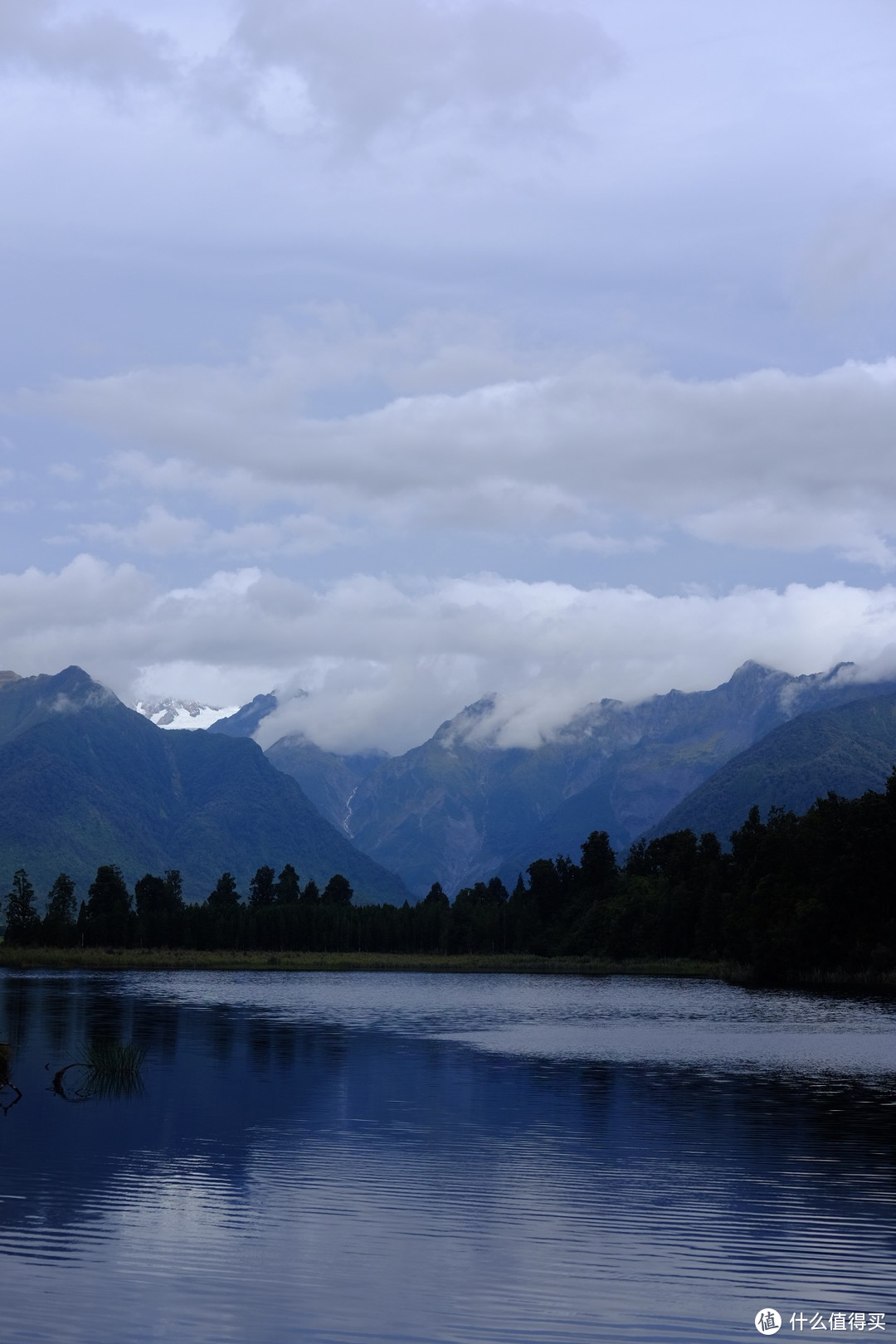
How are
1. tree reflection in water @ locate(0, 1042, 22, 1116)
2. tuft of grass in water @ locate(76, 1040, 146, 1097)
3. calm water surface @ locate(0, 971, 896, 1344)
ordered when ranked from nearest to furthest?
calm water surface @ locate(0, 971, 896, 1344), tree reflection in water @ locate(0, 1042, 22, 1116), tuft of grass in water @ locate(76, 1040, 146, 1097)

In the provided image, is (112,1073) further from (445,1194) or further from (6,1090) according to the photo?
(445,1194)

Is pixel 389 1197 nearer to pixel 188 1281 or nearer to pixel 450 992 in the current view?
pixel 188 1281

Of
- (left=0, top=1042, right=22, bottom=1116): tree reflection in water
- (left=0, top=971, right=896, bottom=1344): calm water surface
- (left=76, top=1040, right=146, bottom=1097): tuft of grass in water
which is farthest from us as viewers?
(left=76, top=1040, right=146, bottom=1097): tuft of grass in water

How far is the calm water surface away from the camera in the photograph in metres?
29.5

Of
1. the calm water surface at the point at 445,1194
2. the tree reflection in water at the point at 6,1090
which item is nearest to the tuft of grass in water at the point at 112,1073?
the calm water surface at the point at 445,1194

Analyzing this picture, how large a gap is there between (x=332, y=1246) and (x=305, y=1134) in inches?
751

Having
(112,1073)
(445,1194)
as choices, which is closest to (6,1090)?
(112,1073)

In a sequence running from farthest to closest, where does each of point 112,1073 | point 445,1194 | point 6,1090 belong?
1. point 112,1073
2. point 6,1090
3. point 445,1194

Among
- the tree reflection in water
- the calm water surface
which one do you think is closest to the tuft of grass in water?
the calm water surface

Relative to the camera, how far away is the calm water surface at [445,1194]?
2955 cm

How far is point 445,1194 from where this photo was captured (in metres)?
41.9

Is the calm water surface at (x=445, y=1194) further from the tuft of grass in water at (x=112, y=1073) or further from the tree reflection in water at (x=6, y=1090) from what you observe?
the tuft of grass in water at (x=112, y=1073)

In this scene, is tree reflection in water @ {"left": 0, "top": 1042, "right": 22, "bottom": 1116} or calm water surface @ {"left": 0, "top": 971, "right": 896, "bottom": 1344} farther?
tree reflection in water @ {"left": 0, "top": 1042, "right": 22, "bottom": 1116}

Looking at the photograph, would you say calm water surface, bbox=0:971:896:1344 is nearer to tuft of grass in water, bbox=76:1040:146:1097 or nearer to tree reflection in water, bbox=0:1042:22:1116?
tree reflection in water, bbox=0:1042:22:1116
